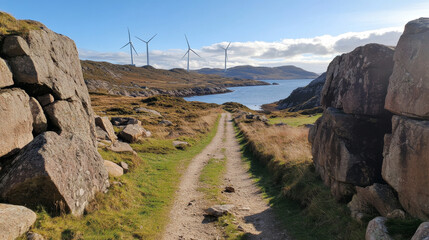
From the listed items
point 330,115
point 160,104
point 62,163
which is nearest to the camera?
point 62,163

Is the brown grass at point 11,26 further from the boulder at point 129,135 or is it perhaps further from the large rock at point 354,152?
the large rock at point 354,152

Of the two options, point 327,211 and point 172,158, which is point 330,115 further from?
point 172,158

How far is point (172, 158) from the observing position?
2508 cm

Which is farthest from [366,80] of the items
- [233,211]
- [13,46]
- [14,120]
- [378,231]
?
[13,46]

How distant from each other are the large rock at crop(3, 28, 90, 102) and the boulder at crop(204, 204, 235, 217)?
9.63 m

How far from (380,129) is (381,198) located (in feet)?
11.1

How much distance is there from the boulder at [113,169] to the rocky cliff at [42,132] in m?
1.86

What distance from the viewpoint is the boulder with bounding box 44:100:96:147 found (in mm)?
13234

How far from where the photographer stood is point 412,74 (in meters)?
8.70

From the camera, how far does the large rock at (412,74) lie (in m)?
8.23

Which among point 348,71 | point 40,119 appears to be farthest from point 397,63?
point 40,119

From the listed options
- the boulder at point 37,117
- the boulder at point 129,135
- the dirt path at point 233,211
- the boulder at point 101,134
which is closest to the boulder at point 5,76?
the boulder at point 37,117

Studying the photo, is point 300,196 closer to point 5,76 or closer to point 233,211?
point 233,211

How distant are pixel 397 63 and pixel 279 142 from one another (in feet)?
55.2
